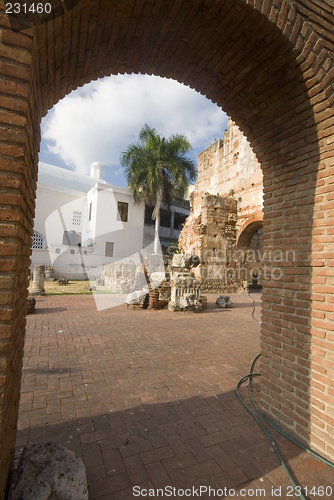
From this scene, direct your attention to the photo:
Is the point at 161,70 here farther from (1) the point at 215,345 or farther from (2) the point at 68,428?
(1) the point at 215,345

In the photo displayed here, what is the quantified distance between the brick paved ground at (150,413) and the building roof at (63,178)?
87.7 feet

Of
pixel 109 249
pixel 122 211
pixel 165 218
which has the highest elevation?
pixel 165 218

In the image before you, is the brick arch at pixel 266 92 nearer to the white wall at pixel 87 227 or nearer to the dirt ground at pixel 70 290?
the dirt ground at pixel 70 290

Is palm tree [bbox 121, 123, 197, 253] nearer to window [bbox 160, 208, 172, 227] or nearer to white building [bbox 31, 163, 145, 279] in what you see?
white building [bbox 31, 163, 145, 279]

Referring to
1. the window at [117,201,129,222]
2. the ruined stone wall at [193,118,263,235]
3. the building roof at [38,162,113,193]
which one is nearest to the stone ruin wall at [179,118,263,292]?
the ruined stone wall at [193,118,263,235]

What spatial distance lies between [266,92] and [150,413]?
11.5 ft

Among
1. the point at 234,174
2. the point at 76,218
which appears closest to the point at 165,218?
the point at 76,218

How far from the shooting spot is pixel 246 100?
2.80 m

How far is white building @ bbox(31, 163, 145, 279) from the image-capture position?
20.9m

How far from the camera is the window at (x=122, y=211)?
2433cm

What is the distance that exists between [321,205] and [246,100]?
134 centimetres

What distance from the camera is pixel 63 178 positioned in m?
30.0

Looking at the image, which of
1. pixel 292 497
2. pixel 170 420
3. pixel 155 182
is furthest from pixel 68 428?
pixel 155 182

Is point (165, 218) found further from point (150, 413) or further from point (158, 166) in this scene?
point (150, 413)
